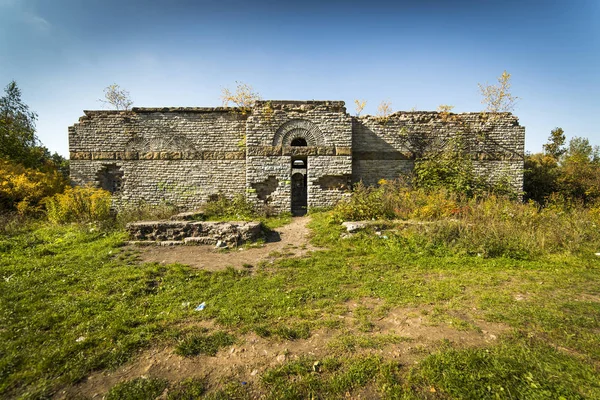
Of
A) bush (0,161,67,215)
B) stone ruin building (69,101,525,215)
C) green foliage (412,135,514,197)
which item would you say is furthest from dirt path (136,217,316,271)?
bush (0,161,67,215)

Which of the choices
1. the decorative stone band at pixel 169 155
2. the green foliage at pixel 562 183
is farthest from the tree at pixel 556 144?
the decorative stone band at pixel 169 155

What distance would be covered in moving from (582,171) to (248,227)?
15.9 meters

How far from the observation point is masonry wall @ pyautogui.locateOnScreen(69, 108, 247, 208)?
1137 centimetres

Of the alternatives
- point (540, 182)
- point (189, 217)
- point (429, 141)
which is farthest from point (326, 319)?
point (540, 182)

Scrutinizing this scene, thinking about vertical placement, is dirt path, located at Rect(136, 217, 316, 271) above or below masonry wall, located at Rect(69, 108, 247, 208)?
below

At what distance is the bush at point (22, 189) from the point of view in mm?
9424

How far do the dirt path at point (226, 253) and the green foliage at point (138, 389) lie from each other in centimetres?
297

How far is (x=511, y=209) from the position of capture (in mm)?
7684

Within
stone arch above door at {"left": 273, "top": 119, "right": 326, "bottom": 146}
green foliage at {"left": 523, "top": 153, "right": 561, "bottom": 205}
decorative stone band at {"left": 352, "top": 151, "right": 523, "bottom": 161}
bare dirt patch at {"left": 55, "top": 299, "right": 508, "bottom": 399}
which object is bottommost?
bare dirt patch at {"left": 55, "top": 299, "right": 508, "bottom": 399}

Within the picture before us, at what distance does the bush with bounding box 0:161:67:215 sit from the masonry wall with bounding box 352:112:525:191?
13.4 m

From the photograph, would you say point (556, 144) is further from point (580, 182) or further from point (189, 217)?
point (189, 217)

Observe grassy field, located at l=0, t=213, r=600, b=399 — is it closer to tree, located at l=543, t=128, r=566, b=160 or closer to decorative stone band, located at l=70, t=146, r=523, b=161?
decorative stone band, located at l=70, t=146, r=523, b=161

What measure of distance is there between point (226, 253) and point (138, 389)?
420 centimetres

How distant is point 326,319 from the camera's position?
3236mm
